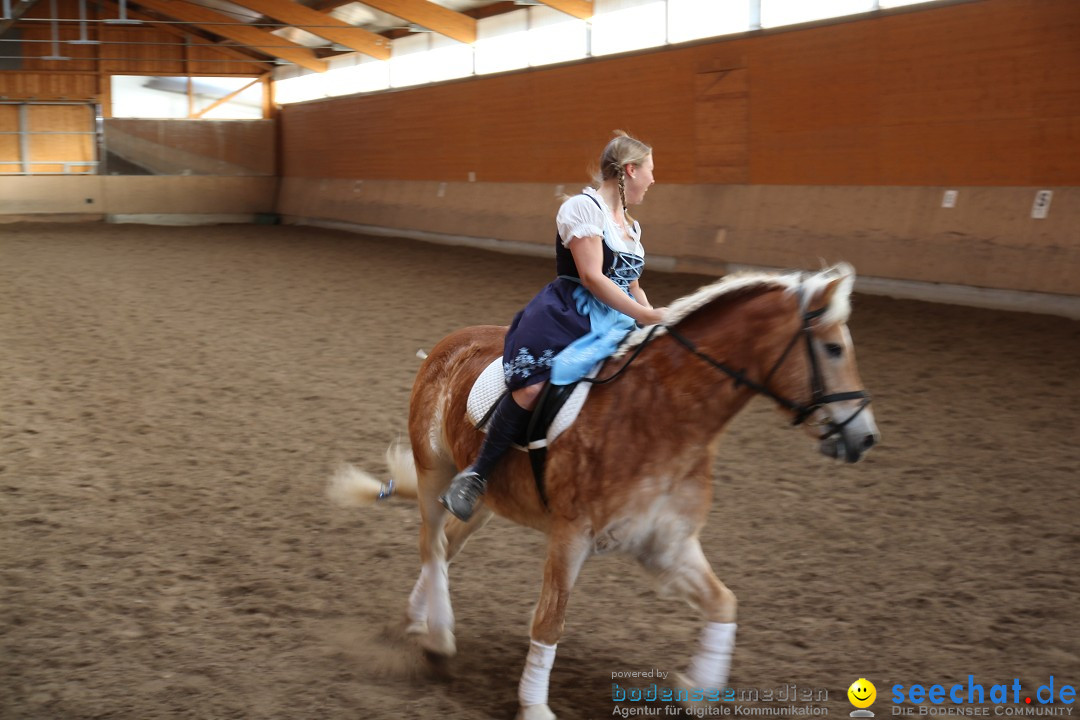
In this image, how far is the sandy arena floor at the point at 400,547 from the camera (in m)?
4.08

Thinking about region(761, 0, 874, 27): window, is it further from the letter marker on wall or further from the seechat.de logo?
the seechat.de logo

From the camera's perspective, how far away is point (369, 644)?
4449 millimetres

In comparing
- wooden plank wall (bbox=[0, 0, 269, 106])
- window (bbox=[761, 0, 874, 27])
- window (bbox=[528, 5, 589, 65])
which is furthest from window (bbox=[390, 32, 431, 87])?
window (bbox=[761, 0, 874, 27])

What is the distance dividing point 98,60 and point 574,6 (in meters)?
17.1

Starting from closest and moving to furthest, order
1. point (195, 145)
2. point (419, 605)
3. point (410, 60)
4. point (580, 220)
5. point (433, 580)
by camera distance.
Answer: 1. point (580, 220)
2. point (433, 580)
3. point (419, 605)
4. point (410, 60)
5. point (195, 145)

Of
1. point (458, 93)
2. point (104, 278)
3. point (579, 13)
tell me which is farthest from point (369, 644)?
point (458, 93)

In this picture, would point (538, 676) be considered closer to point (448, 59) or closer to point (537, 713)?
point (537, 713)

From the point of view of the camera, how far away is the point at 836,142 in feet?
44.1

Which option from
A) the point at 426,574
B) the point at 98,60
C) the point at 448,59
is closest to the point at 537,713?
the point at 426,574

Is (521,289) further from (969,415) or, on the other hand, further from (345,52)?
(345,52)

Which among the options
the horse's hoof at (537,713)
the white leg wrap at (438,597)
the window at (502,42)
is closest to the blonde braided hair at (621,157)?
the white leg wrap at (438,597)

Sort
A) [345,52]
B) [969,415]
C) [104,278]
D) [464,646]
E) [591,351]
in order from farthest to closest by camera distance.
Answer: [345,52], [104,278], [969,415], [464,646], [591,351]

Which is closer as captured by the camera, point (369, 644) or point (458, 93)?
point (369, 644)

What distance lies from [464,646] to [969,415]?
4.89m
